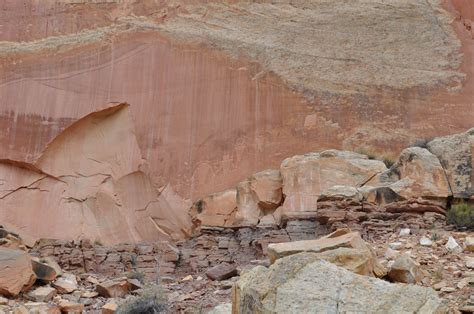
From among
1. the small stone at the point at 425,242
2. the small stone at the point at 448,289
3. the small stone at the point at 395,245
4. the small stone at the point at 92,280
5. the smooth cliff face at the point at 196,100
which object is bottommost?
the small stone at the point at 92,280

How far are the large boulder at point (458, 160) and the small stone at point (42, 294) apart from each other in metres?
7.46

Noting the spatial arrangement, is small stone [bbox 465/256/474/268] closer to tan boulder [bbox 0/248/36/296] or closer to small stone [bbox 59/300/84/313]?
small stone [bbox 59/300/84/313]

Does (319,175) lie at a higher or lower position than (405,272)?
higher

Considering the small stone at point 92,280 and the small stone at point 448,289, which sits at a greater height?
the small stone at point 448,289

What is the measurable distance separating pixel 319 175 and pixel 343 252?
25.7 ft

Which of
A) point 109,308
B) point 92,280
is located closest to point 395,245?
point 109,308

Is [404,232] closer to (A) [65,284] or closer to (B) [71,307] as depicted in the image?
(B) [71,307]

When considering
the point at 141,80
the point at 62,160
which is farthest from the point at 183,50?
the point at 62,160

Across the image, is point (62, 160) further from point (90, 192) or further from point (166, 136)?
point (166, 136)

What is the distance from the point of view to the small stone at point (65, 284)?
14070 millimetres

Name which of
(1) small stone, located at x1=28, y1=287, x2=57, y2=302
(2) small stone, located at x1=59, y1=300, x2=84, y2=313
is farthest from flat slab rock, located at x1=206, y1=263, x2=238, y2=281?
(1) small stone, located at x1=28, y1=287, x2=57, y2=302

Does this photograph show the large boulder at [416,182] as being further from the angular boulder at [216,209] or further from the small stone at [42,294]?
the small stone at [42,294]

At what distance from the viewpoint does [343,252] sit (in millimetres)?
9094

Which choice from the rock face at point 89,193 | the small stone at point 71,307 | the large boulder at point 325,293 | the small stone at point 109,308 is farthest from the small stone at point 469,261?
the rock face at point 89,193
